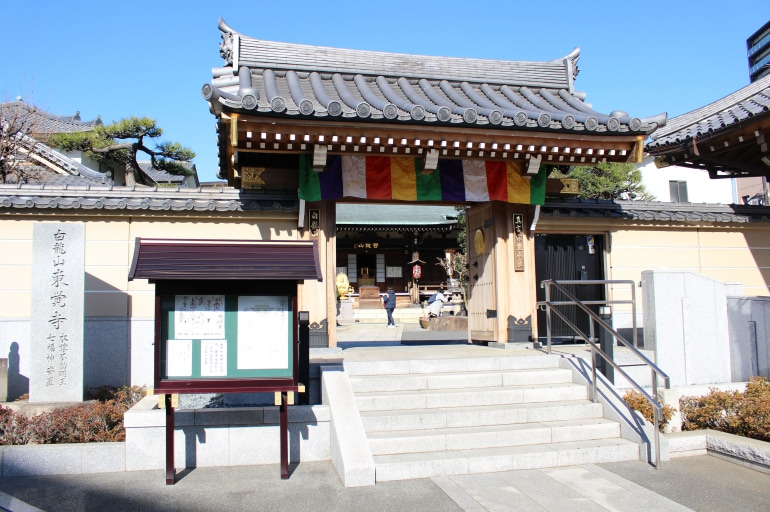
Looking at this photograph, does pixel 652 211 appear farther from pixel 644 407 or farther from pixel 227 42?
pixel 227 42

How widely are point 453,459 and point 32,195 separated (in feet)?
25.3

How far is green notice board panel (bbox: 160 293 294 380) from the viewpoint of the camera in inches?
219

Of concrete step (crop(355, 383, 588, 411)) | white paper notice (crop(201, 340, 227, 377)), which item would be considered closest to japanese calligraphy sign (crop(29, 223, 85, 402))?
white paper notice (crop(201, 340, 227, 377))

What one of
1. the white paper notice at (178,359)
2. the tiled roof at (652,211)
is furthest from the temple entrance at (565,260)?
the white paper notice at (178,359)

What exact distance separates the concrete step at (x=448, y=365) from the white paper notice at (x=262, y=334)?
1.87 metres

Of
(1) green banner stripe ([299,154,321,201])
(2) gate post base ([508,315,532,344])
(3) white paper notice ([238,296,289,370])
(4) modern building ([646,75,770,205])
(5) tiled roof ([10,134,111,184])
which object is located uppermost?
(5) tiled roof ([10,134,111,184])

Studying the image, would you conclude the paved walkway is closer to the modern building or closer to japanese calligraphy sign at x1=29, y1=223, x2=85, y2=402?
japanese calligraphy sign at x1=29, y1=223, x2=85, y2=402

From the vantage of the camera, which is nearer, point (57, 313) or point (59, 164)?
point (57, 313)

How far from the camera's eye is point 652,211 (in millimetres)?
10898

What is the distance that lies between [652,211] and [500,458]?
686 centimetres

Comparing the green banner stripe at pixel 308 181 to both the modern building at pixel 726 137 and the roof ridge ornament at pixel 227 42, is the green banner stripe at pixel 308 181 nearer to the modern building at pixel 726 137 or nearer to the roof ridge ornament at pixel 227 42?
the roof ridge ornament at pixel 227 42

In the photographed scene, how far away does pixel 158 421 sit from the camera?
611cm

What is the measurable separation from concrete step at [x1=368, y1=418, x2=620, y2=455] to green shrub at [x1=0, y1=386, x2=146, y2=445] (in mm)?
3073

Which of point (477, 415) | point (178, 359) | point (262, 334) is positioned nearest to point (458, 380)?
point (477, 415)
